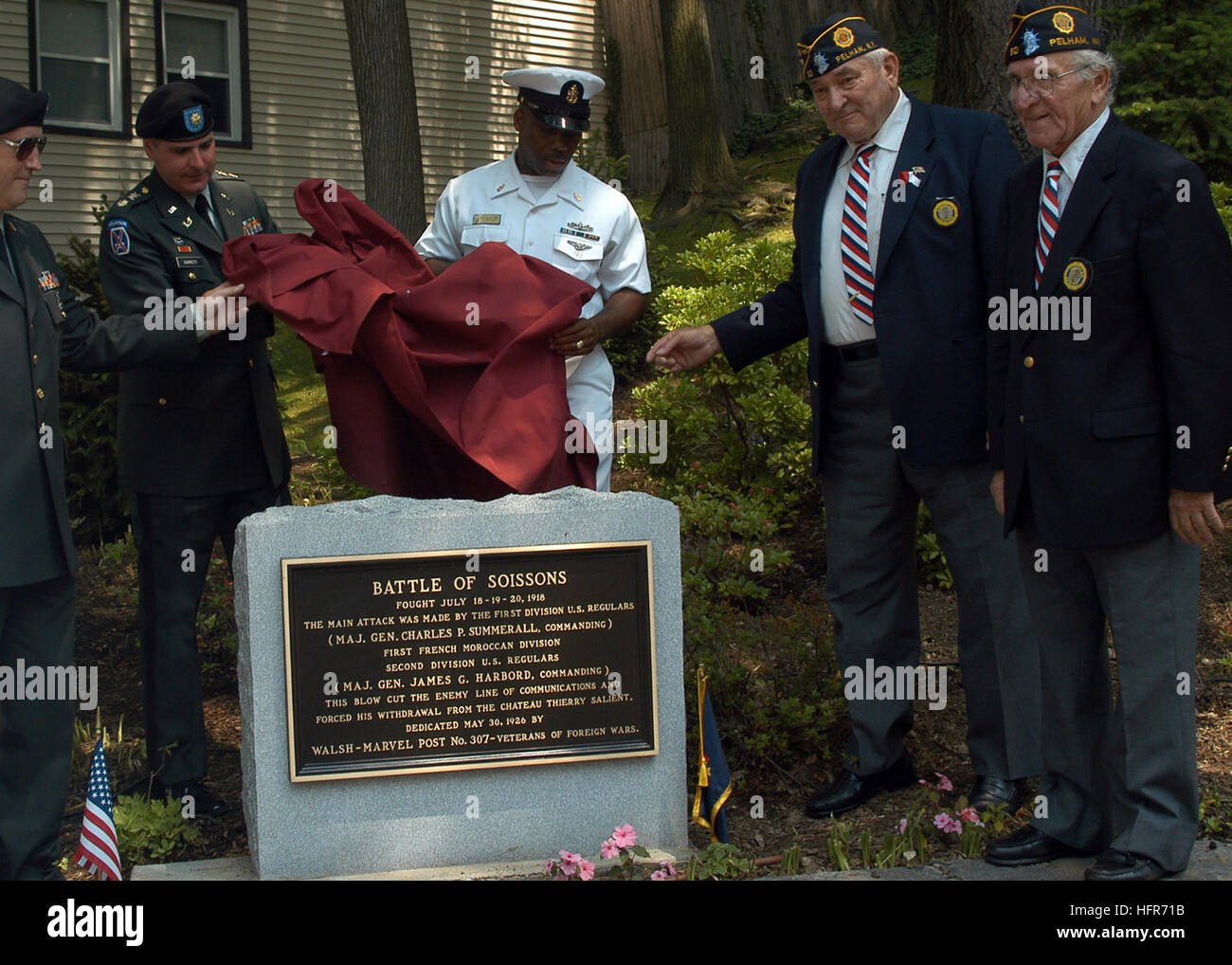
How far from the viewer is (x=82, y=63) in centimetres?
1410

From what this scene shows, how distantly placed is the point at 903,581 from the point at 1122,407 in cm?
122

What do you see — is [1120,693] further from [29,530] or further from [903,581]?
[29,530]

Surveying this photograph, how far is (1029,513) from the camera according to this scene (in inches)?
151

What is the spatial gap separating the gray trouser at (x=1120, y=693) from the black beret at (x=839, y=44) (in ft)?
5.40

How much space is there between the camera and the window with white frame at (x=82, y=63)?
13875 mm

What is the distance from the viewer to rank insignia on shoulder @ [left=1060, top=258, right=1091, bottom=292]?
355 cm

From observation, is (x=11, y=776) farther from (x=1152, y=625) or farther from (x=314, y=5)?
(x=314, y=5)

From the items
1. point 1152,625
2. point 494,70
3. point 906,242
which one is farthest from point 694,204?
point 1152,625

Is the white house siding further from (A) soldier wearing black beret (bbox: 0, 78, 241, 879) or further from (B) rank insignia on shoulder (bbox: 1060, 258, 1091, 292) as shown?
(B) rank insignia on shoulder (bbox: 1060, 258, 1091, 292)

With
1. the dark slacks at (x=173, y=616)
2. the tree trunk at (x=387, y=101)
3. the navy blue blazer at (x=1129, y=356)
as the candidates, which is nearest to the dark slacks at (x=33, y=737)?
the dark slacks at (x=173, y=616)

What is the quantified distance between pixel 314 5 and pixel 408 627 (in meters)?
13.8

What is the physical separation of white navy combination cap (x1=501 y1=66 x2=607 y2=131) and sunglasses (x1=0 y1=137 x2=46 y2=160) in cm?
156

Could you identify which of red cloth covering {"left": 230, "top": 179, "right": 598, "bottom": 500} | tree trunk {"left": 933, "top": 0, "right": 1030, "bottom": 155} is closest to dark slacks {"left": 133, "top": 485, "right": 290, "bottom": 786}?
red cloth covering {"left": 230, "top": 179, "right": 598, "bottom": 500}

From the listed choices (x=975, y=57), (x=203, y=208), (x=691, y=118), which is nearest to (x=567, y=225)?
(x=203, y=208)
